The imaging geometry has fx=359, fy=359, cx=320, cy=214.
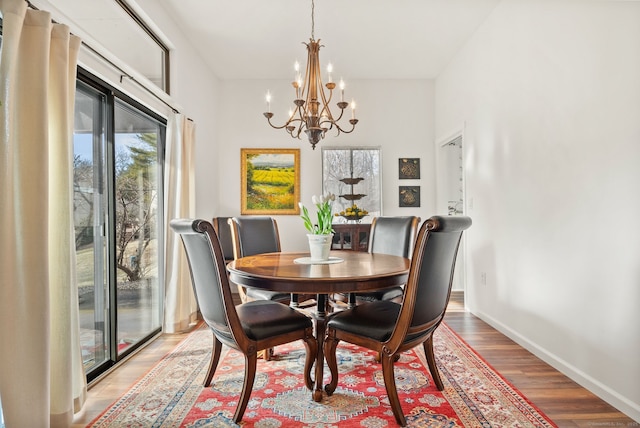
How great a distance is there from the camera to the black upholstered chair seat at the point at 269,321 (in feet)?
5.83

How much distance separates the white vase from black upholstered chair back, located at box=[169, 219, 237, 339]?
68 cm

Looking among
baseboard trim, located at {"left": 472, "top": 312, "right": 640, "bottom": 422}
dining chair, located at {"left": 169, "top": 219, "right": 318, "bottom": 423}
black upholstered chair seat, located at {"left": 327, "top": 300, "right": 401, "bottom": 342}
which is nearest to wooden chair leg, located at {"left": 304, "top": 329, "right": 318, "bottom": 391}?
dining chair, located at {"left": 169, "top": 219, "right": 318, "bottom": 423}

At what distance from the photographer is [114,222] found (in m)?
2.48

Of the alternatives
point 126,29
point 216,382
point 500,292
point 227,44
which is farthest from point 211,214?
point 500,292

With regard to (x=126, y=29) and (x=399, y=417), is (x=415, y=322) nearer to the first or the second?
(x=399, y=417)

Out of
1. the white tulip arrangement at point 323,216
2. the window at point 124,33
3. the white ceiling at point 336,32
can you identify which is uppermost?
the white ceiling at point 336,32

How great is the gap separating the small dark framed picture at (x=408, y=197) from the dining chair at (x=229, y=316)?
3140mm

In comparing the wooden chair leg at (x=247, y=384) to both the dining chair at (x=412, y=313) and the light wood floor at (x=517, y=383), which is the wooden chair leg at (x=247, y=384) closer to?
the dining chair at (x=412, y=313)

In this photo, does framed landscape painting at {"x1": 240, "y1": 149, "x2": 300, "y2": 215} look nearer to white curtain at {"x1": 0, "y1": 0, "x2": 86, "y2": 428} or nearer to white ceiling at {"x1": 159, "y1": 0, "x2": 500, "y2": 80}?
white ceiling at {"x1": 159, "y1": 0, "x2": 500, "y2": 80}

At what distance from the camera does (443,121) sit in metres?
4.51

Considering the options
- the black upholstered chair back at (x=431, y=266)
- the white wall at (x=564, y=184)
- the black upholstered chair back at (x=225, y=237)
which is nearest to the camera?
the black upholstered chair back at (x=431, y=266)

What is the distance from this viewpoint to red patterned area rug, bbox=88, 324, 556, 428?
5.77ft

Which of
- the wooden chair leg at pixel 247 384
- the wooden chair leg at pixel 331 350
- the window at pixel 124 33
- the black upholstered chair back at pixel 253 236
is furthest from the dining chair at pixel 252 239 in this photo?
the window at pixel 124 33

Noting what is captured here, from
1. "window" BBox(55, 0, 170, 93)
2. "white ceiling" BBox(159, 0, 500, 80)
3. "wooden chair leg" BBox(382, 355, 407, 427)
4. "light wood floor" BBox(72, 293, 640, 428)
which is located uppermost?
"white ceiling" BBox(159, 0, 500, 80)
